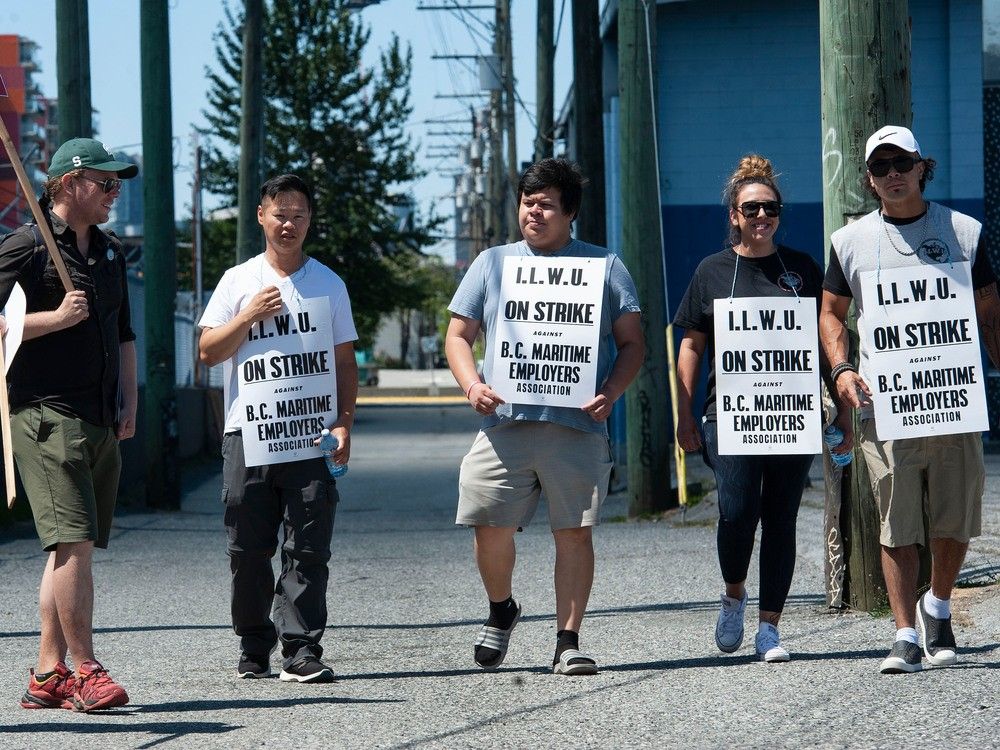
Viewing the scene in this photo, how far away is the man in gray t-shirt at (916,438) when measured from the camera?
5.98 meters

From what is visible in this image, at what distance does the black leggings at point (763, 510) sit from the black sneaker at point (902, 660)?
1.85ft

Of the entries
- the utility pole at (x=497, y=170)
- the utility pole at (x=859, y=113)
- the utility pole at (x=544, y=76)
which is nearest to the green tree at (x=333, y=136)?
the utility pole at (x=497, y=170)

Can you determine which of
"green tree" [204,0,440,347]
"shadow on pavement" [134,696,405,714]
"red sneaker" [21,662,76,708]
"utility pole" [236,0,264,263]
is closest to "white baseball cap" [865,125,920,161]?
"shadow on pavement" [134,696,405,714]

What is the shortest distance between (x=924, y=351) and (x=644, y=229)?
775cm

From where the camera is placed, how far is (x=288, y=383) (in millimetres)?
6246

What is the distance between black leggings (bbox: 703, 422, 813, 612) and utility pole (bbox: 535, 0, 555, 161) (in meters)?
13.4

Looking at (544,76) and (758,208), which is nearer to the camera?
(758,208)

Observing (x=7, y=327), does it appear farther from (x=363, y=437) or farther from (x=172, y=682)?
(x=363, y=437)

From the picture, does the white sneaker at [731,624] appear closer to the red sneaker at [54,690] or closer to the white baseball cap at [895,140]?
the white baseball cap at [895,140]

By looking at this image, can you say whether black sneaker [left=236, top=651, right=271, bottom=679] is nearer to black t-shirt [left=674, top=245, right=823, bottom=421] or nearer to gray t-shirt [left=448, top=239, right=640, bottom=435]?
gray t-shirt [left=448, top=239, right=640, bottom=435]

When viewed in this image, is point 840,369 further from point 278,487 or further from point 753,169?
point 278,487

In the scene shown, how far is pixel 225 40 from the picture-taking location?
132 ft

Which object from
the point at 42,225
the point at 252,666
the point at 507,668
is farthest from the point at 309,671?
the point at 42,225

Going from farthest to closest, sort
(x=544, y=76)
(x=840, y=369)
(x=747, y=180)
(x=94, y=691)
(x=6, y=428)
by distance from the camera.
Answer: (x=544, y=76) < (x=747, y=180) < (x=840, y=369) < (x=94, y=691) < (x=6, y=428)
